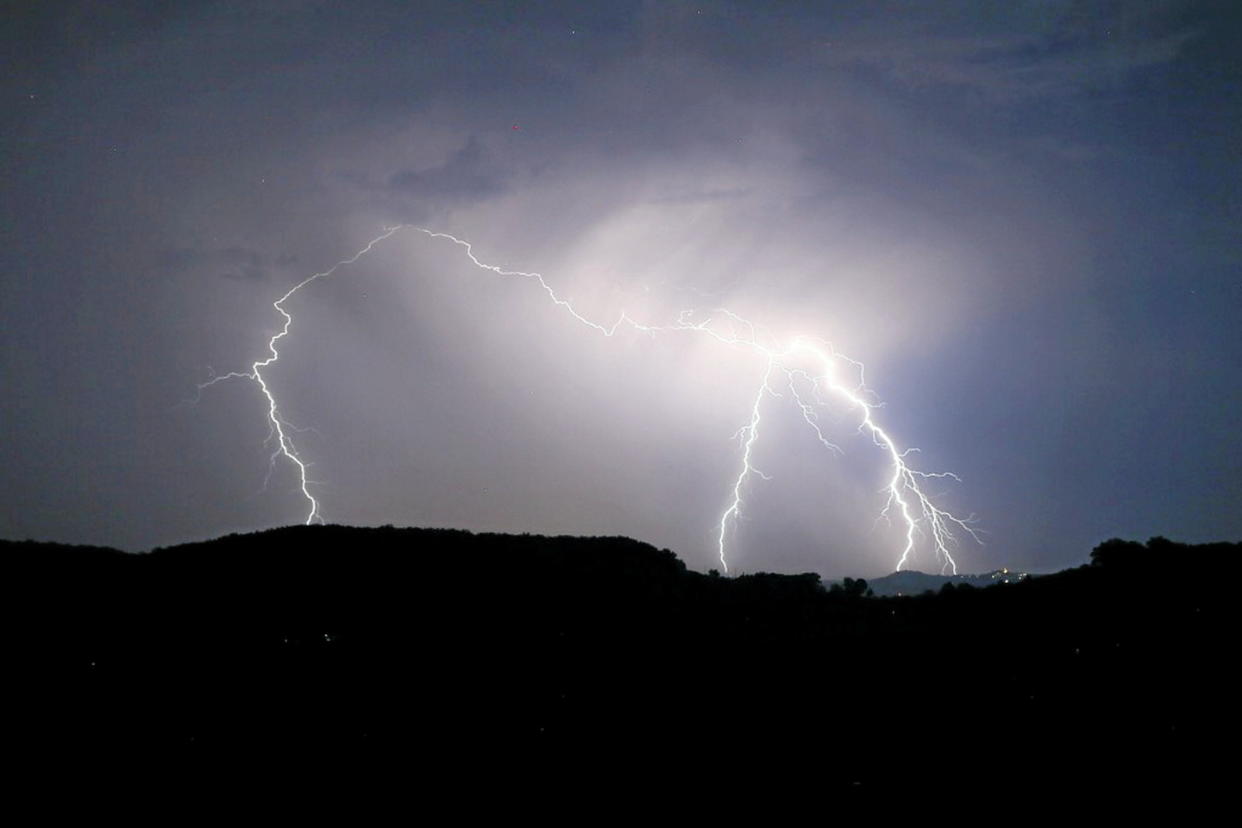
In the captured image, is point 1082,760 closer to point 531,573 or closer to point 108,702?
point 531,573

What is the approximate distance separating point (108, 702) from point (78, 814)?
10.3ft

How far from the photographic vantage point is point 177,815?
8508mm

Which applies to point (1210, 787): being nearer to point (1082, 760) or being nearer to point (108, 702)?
point (1082, 760)

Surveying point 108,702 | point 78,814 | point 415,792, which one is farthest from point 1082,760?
point 108,702

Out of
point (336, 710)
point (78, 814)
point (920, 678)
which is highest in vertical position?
point (920, 678)

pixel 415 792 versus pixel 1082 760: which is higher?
pixel 1082 760

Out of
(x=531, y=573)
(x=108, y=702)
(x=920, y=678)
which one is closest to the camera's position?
(x=108, y=702)

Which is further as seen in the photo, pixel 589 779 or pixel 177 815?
pixel 589 779

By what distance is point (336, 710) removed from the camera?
1127cm

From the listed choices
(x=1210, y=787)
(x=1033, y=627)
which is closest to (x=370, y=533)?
(x=1033, y=627)

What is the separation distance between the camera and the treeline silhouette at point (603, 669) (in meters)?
9.71

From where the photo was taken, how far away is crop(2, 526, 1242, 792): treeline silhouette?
382 inches

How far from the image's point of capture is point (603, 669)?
42.1 feet

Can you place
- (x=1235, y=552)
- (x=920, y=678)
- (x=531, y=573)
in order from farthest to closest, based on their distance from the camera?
1. (x=531, y=573)
2. (x=1235, y=552)
3. (x=920, y=678)
